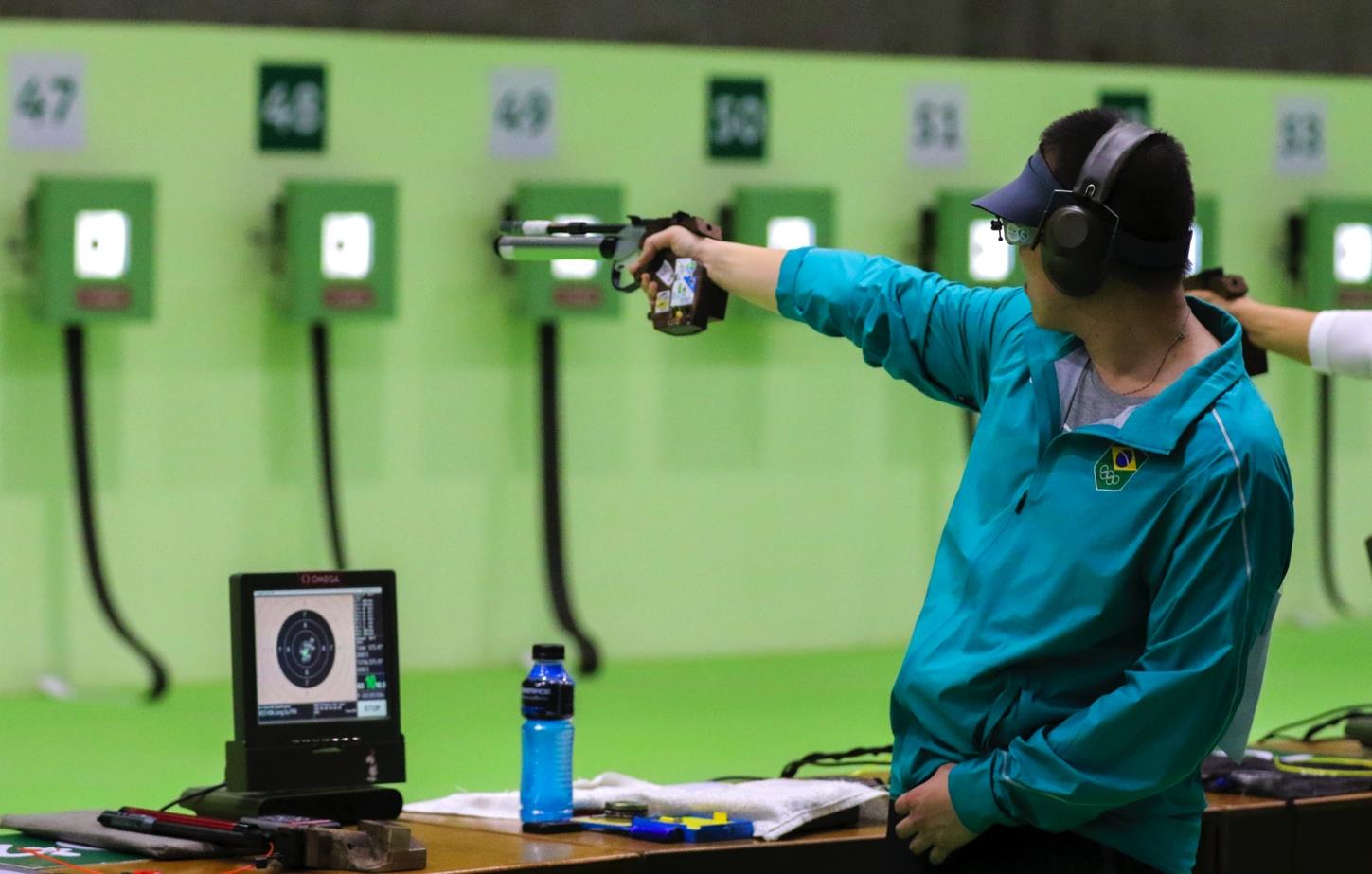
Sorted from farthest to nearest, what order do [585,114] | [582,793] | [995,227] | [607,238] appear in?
[585,114], [607,238], [582,793], [995,227]

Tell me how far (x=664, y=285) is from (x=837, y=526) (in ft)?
9.64

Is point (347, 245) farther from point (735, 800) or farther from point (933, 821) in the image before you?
point (933, 821)

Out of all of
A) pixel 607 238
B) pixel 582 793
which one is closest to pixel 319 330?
pixel 607 238

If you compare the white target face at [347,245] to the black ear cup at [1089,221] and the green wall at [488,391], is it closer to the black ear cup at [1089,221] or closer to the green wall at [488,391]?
the green wall at [488,391]

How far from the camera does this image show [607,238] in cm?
300

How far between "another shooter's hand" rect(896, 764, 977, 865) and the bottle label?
50cm

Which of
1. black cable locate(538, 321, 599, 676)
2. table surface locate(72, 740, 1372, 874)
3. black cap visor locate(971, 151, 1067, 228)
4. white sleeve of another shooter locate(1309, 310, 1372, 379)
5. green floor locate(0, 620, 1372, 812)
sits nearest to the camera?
black cap visor locate(971, 151, 1067, 228)

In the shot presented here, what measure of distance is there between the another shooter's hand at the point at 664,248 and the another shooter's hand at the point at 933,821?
33.2 inches

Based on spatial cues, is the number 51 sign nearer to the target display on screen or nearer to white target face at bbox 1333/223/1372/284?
the target display on screen

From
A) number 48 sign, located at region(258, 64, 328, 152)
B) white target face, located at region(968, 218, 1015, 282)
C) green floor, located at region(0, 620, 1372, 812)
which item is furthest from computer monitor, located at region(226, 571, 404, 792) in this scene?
white target face, located at region(968, 218, 1015, 282)

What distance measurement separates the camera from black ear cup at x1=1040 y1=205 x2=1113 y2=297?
80.6 inches

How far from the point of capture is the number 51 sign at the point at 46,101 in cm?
486

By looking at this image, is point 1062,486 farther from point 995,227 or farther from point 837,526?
point 837,526

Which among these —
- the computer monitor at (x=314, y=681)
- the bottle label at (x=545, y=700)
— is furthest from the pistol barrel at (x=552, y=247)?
the bottle label at (x=545, y=700)
